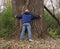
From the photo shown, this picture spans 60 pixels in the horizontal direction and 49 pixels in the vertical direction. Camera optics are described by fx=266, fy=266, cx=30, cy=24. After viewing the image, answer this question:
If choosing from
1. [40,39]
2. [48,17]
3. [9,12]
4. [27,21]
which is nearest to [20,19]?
[27,21]

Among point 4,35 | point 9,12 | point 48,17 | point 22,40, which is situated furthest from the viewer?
point 48,17

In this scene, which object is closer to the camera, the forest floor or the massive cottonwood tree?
the forest floor

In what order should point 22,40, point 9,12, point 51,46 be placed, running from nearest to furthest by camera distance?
point 51,46 < point 22,40 < point 9,12

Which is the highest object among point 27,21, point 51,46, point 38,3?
point 38,3

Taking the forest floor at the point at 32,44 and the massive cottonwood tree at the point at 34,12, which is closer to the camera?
the forest floor at the point at 32,44

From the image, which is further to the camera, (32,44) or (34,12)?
(34,12)

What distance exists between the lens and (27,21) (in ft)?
45.3

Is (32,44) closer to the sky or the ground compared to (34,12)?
closer to the ground

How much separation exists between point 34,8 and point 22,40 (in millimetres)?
1847

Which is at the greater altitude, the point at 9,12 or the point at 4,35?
the point at 9,12

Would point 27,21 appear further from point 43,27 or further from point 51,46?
point 51,46

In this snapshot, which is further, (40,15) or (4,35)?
(4,35)

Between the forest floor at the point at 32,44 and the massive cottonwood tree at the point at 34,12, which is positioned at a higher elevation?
the massive cottonwood tree at the point at 34,12

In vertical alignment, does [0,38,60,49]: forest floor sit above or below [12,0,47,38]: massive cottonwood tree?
below
